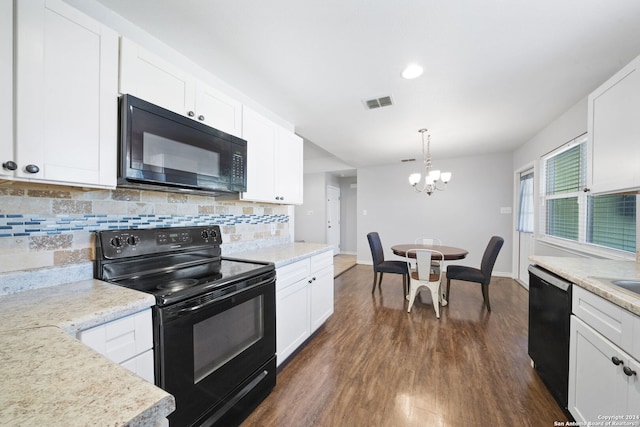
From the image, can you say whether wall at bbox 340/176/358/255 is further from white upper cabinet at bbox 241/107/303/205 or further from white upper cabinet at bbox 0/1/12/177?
white upper cabinet at bbox 0/1/12/177

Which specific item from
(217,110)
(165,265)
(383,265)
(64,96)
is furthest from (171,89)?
(383,265)

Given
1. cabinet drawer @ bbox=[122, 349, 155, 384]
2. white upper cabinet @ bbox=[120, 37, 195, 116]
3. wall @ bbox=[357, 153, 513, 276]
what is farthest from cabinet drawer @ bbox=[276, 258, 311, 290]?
wall @ bbox=[357, 153, 513, 276]

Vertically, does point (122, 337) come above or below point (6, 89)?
below

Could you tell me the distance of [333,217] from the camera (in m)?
6.89

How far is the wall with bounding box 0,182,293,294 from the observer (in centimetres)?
114

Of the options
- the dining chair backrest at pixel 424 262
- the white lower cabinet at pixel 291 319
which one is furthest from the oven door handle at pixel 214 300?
the dining chair backrest at pixel 424 262

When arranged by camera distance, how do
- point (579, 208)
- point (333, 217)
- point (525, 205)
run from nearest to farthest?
point (579, 208)
point (525, 205)
point (333, 217)

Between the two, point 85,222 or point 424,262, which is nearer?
point 85,222

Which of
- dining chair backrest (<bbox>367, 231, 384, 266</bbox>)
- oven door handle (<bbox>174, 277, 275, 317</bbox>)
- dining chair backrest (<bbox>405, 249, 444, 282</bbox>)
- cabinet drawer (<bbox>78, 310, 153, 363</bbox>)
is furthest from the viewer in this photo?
dining chair backrest (<bbox>367, 231, 384, 266</bbox>)

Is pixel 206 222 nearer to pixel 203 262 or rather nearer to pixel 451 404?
pixel 203 262

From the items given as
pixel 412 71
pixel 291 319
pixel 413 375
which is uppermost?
pixel 412 71

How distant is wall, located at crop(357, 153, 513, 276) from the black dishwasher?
11.1ft

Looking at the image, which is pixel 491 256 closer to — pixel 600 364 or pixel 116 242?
pixel 600 364

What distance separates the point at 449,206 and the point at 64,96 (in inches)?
220
